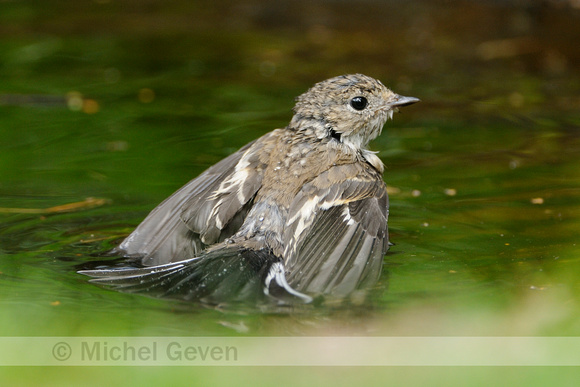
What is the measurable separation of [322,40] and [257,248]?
21.7ft

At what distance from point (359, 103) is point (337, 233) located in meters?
1.09

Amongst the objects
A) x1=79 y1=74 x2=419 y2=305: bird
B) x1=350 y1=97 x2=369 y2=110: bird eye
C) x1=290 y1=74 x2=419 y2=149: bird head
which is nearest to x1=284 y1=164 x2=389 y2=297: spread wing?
x1=79 y1=74 x2=419 y2=305: bird

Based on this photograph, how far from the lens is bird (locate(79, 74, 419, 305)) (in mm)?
5367

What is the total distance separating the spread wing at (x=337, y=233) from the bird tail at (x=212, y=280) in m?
0.14

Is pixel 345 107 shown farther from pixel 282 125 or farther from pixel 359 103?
pixel 282 125

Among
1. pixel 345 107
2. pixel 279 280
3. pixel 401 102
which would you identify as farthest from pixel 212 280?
pixel 401 102

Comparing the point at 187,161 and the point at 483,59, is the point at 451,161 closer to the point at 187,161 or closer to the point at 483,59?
the point at 187,161

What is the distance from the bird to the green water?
0.66 feet

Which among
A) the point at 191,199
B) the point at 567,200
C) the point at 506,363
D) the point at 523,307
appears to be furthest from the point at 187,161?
the point at 506,363

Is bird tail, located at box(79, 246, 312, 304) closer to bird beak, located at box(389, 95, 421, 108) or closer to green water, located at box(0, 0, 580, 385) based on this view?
green water, located at box(0, 0, 580, 385)

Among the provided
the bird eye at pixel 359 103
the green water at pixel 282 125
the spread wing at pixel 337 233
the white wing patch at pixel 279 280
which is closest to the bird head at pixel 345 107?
the bird eye at pixel 359 103

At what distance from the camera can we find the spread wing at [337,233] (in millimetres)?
5410

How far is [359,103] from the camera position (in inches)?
249

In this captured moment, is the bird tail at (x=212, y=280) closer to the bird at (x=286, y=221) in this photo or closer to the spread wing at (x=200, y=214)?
the bird at (x=286, y=221)
